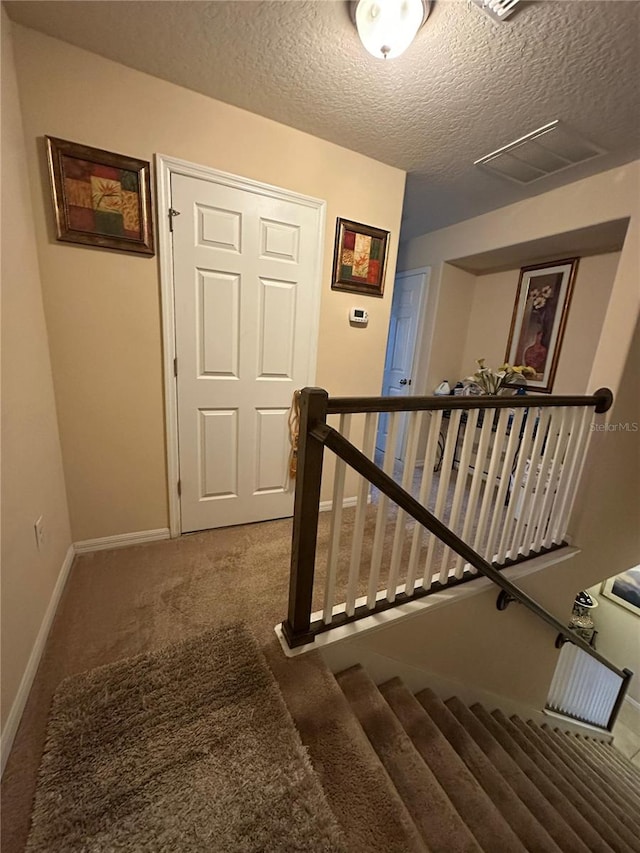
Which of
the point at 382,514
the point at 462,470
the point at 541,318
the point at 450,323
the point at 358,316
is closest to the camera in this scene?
the point at 382,514

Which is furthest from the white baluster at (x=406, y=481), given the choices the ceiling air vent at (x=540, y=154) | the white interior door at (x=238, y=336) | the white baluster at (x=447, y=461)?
the ceiling air vent at (x=540, y=154)

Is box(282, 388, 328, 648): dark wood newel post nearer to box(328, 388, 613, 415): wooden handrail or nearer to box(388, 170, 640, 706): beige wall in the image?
box(328, 388, 613, 415): wooden handrail

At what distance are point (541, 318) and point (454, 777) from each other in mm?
3181

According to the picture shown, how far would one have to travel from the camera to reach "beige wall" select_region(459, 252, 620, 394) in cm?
256

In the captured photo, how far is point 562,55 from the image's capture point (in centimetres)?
133

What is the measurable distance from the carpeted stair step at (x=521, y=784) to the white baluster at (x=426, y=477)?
0.88 metres

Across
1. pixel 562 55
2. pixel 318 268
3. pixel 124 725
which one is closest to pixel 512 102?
pixel 562 55

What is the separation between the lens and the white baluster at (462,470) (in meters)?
1.45

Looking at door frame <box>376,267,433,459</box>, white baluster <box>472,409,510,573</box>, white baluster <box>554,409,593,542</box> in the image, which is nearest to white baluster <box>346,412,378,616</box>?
white baluster <box>472,409,510,573</box>

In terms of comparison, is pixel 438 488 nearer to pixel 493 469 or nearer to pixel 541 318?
pixel 493 469

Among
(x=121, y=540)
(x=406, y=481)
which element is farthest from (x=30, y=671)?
(x=406, y=481)

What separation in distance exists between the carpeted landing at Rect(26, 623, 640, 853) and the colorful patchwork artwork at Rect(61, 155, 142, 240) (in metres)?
1.85

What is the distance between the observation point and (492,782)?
1.44 m

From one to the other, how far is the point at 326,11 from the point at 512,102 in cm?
99
